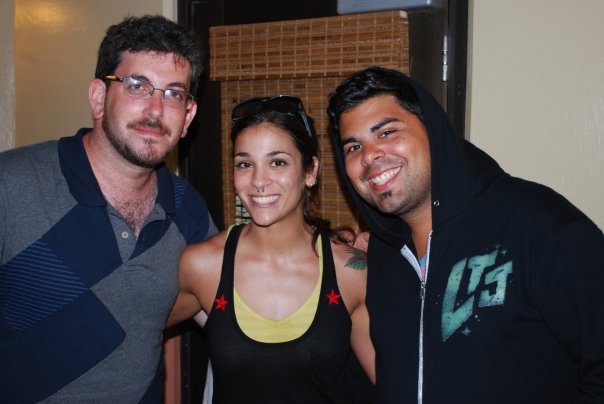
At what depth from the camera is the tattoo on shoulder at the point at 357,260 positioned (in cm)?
214

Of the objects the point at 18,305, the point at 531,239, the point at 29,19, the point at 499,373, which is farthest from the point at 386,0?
the point at 29,19

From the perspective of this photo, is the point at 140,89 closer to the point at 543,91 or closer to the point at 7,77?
the point at 543,91

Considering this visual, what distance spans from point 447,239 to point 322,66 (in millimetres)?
1210

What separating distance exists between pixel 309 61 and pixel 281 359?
53.6 inches

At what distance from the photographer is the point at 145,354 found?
2.04 metres

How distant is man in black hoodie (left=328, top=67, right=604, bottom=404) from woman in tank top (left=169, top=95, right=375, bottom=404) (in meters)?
0.19

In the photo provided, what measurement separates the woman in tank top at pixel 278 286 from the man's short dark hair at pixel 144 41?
1.01 ft

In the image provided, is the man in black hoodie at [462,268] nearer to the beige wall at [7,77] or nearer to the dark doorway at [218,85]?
the dark doorway at [218,85]

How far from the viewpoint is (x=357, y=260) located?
7.09ft

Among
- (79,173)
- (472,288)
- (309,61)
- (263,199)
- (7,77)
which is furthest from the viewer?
(7,77)

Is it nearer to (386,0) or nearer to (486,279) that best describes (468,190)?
(486,279)

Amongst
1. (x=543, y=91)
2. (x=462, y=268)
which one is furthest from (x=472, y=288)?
(x=543, y=91)

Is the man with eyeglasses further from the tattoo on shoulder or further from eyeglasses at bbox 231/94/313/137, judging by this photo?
the tattoo on shoulder

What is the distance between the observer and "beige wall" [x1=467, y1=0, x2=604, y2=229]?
2111mm
